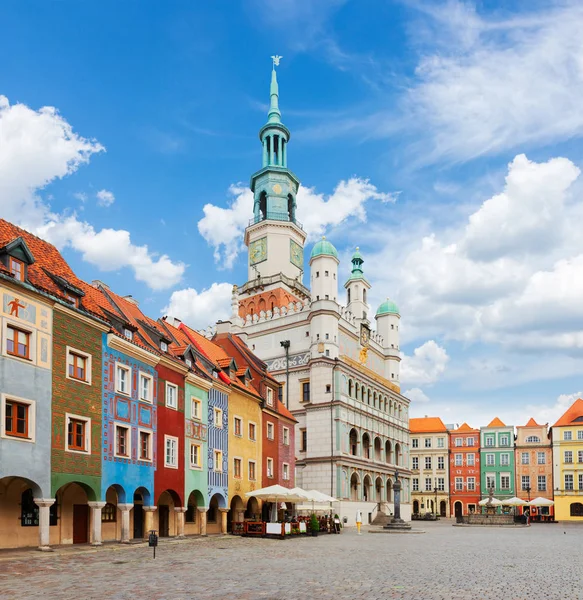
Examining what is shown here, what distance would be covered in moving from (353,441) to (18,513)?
4545 centimetres

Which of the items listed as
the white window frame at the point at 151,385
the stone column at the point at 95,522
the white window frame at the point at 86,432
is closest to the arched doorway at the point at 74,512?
the stone column at the point at 95,522

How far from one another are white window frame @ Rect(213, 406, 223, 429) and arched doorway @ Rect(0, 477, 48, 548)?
14.4 m

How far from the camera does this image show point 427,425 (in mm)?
111500

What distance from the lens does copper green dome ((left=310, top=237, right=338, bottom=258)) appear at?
69.8 metres

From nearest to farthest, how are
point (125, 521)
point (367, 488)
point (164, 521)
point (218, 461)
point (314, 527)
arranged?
point (125, 521) → point (164, 521) → point (218, 461) → point (314, 527) → point (367, 488)

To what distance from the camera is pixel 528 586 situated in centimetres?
1820

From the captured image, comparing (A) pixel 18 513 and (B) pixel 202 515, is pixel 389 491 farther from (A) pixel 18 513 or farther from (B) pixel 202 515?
(A) pixel 18 513

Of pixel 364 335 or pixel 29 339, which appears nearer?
pixel 29 339

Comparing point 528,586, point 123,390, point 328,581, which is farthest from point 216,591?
point 123,390

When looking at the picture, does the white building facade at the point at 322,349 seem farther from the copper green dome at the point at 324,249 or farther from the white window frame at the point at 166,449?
the white window frame at the point at 166,449

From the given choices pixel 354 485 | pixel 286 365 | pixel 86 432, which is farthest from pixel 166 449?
pixel 354 485

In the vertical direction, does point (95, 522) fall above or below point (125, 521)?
above

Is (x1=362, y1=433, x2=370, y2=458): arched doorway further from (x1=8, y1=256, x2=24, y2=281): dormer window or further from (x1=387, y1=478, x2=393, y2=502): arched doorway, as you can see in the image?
(x1=8, y1=256, x2=24, y2=281): dormer window

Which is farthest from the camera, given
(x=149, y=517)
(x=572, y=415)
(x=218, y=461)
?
(x=572, y=415)
